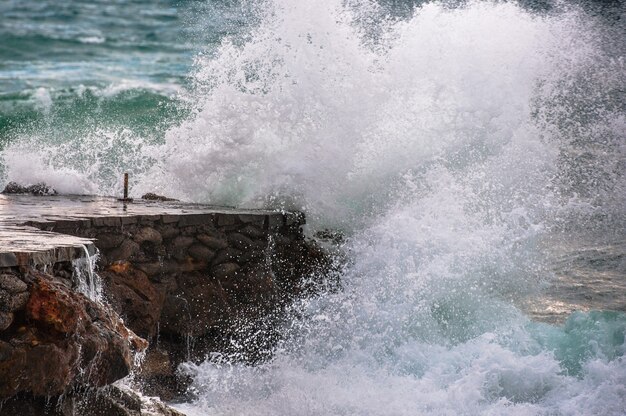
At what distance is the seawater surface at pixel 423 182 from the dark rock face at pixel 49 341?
1.99 metres

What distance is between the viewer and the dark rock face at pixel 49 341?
12.1ft

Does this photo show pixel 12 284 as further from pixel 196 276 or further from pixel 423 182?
pixel 423 182

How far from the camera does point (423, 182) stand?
916 centimetres

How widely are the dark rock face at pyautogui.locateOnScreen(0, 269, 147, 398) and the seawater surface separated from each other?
199cm

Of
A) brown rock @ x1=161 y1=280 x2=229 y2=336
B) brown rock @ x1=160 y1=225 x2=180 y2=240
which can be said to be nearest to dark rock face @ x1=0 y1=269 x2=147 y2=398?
brown rock @ x1=160 y1=225 x2=180 y2=240

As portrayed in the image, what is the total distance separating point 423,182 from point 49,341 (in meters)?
5.90

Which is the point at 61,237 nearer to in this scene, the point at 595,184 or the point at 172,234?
the point at 172,234

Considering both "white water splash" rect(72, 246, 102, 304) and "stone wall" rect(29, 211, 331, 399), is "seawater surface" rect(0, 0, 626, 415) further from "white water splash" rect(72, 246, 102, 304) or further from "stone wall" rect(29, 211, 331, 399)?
"white water splash" rect(72, 246, 102, 304)

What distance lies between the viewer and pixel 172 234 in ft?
21.9

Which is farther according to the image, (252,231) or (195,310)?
(252,231)

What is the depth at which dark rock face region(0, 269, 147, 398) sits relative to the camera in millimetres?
3695

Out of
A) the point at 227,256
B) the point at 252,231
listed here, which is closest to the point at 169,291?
the point at 227,256

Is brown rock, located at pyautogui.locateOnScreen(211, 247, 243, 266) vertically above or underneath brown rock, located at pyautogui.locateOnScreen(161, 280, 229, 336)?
above

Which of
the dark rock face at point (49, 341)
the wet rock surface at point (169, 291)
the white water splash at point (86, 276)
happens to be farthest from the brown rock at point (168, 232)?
the dark rock face at point (49, 341)
